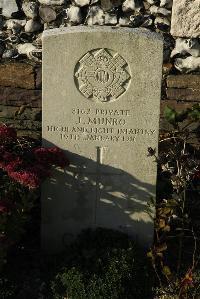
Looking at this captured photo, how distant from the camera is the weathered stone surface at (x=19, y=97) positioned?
17.3ft

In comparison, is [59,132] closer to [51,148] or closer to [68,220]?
[51,148]

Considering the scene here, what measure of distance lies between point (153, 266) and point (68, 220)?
768 millimetres

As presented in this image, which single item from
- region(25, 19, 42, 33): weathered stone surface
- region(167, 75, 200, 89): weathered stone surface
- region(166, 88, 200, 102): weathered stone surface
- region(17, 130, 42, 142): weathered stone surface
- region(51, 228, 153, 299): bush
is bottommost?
region(51, 228, 153, 299): bush

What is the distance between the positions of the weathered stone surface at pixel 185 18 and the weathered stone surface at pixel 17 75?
135 cm

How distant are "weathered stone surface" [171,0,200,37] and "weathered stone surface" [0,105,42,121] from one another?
144 cm

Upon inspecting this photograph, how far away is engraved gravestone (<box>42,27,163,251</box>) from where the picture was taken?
402 cm

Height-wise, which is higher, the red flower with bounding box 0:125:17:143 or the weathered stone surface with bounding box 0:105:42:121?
the weathered stone surface with bounding box 0:105:42:121

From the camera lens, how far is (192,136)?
17.1ft

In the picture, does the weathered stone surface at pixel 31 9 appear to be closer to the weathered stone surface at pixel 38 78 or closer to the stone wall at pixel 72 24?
the stone wall at pixel 72 24

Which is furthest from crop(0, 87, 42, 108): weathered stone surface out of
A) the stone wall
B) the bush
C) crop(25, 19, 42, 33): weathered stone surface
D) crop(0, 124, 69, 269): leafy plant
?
the bush

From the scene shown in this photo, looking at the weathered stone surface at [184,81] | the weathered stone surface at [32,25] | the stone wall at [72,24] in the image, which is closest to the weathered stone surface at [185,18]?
the stone wall at [72,24]

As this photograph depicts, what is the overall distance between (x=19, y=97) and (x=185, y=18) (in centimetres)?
166

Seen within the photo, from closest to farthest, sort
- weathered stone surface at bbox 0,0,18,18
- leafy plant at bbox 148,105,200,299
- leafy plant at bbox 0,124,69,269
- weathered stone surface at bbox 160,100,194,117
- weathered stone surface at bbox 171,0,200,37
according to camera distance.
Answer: leafy plant at bbox 0,124,69,269 < leafy plant at bbox 148,105,200,299 < weathered stone surface at bbox 171,0,200,37 < weathered stone surface at bbox 160,100,194,117 < weathered stone surface at bbox 0,0,18,18

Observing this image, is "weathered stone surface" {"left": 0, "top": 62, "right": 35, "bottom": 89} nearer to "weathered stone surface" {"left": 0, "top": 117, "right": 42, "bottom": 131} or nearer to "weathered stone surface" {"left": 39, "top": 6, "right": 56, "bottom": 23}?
Answer: "weathered stone surface" {"left": 0, "top": 117, "right": 42, "bottom": 131}
